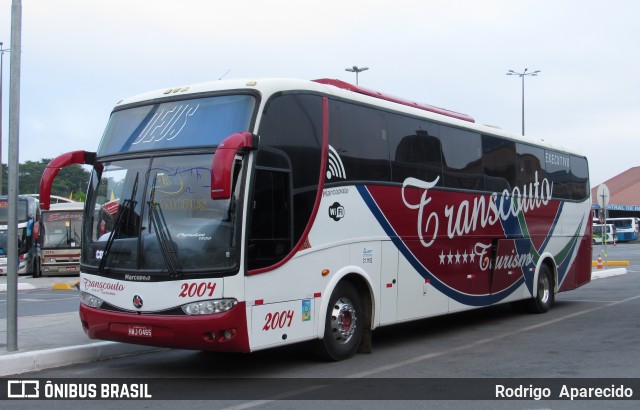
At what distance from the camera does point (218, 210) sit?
8102 mm

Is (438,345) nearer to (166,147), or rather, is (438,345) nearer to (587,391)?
(587,391)

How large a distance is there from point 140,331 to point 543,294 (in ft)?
32.4

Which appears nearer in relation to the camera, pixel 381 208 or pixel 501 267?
pixel 381 208

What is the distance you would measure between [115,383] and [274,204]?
8.75 ft

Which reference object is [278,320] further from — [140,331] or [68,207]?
[68,207]

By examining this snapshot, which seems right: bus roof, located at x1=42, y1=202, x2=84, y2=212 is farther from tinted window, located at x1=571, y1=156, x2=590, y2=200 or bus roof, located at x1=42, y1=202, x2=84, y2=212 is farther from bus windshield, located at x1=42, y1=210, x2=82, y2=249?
tinted window, located at x1=571, y1=156, x2=590, y2=200

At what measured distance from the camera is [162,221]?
8.33 metres

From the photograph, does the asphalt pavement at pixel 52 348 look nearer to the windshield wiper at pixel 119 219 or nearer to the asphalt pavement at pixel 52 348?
the asphalt pavement at pixel 52 348

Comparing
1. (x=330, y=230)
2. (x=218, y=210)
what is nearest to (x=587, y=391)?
(x=330, y=230)

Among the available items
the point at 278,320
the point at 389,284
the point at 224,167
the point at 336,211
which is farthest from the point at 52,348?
the point at 389,284

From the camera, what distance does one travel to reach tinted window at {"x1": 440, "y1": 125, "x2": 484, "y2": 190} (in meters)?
12.3

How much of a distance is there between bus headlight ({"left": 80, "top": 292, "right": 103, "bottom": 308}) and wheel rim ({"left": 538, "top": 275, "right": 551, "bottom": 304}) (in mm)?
9750

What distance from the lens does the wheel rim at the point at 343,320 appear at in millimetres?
9523

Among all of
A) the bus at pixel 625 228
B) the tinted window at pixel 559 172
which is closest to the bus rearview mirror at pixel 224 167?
the tinted window at pixel 559 172
